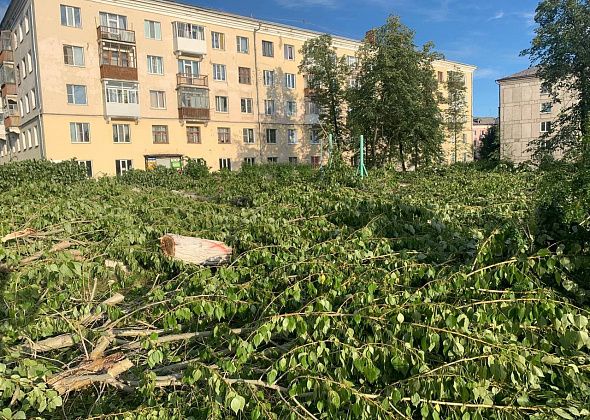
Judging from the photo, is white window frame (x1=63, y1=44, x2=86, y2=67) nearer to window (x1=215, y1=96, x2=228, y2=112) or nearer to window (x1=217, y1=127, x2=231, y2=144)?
window (x1=215, y1=96, x2=228, y2=112)

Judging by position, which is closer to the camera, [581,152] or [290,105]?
[581,152]

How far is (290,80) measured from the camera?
128 ft

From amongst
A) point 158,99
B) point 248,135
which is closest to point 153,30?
point 158,99

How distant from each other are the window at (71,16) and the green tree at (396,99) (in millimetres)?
18242

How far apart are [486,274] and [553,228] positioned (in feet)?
2.85

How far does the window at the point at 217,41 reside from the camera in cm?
3481

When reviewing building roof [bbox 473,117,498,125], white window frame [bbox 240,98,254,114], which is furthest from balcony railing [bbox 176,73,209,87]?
building roof [bbox 473,117,498,125]

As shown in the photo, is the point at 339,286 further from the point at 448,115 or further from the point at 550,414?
the point at 448,115

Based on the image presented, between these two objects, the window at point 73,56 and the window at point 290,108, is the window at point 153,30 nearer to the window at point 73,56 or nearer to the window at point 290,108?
the window at point 73,56

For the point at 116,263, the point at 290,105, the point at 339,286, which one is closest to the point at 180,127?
the point at 290,105

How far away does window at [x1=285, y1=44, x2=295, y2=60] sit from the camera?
38.6 meters

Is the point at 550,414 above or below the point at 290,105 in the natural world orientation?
below

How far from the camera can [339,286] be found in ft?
11.9

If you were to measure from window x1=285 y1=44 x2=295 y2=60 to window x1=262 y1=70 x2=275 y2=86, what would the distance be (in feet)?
6.82
